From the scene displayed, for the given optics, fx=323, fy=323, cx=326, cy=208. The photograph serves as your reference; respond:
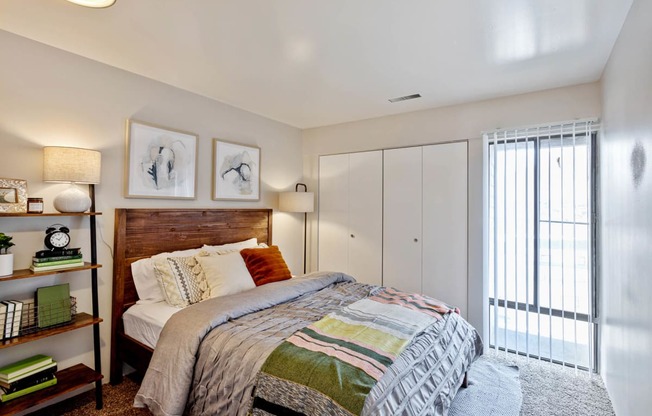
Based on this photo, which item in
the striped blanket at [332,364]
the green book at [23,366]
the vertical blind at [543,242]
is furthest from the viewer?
the vertical blind at [543,242]

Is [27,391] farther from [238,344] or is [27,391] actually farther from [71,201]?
[238,344]

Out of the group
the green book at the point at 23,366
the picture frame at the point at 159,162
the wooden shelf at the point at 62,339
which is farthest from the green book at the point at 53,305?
the picture frame at the point at 159,162

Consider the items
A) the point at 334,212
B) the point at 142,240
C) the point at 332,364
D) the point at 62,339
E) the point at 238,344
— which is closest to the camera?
the point at 332,364

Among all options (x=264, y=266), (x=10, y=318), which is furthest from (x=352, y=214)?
(x=10, y=318)

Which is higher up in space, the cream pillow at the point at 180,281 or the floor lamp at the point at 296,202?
the floor lamp at the point at 296,202

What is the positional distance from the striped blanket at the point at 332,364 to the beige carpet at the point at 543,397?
1.17 meters

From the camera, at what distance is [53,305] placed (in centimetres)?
210

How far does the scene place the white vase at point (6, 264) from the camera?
6.15 feet

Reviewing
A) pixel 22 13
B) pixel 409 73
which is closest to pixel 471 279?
pixel 409 73

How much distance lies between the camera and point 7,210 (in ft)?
6.33

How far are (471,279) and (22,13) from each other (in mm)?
3995

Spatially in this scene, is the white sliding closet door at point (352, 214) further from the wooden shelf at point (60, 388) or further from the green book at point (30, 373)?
the green book at point (30, 373)

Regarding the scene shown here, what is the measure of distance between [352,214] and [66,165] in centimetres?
287

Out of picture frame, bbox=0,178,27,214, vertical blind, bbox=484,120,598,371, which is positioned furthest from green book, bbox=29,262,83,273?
vertical blind, bbox=484,120,598,371
